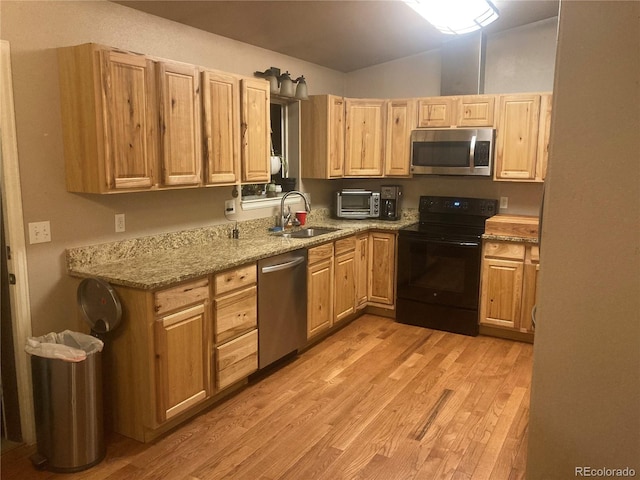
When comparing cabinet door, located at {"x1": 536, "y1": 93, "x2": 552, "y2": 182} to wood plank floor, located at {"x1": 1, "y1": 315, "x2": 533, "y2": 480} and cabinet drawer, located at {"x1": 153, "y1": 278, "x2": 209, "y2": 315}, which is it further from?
cabinet drawer, located at {"x1": 153, "y1": 278, "x2": 209, "y2": 315}

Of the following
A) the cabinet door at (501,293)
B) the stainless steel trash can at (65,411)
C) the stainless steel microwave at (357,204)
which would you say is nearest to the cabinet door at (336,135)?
the stainless steel microwave at (357,204)

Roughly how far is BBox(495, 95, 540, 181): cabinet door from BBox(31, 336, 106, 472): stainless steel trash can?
3591 mm

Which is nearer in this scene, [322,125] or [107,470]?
[107,470]

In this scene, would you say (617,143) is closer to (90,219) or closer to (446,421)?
(446,421)

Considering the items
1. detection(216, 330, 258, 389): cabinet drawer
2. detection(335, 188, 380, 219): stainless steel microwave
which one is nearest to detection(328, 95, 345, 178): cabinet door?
detection(335, 188, 380, 219): stainless steel microwave

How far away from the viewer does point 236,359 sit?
3.15 meters

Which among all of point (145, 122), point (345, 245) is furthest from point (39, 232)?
point (345, 245)

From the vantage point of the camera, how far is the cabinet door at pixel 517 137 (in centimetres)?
423

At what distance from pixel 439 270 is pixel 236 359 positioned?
6.86 feet

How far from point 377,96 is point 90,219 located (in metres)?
3.39

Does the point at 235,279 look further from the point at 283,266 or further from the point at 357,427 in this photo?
the point at 357,427

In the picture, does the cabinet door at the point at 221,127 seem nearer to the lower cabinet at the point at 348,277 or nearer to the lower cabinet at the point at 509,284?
the lower cabinet at the point at 348,277

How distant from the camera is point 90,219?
2.85 metres

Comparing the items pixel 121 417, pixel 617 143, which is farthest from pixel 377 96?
pixel 617 143
